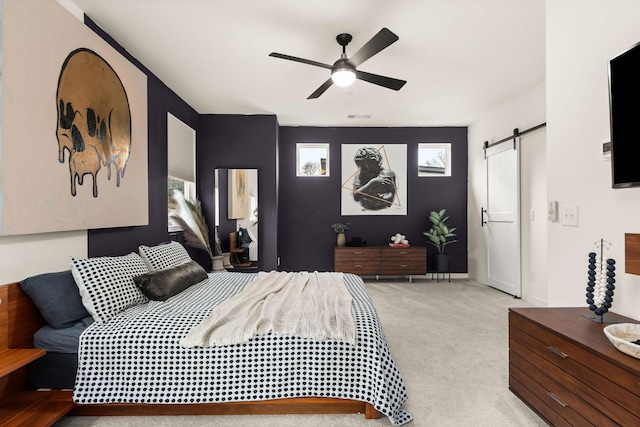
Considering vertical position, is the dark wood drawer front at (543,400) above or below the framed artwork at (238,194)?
below

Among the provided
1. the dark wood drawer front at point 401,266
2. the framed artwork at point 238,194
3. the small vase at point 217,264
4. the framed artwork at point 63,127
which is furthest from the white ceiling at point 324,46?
the dark wood drawer front at point 401,266

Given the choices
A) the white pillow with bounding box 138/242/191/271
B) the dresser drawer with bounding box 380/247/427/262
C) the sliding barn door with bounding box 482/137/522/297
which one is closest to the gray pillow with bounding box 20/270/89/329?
the white pillow with bounding box 138/242/191/271

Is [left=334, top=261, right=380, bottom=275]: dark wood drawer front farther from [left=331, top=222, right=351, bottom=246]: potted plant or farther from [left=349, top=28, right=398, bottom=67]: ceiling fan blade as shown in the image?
[left=349, top=28, right=398, bottom=67]: ceiling fan blade

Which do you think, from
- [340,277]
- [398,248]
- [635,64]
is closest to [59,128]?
[340,277]

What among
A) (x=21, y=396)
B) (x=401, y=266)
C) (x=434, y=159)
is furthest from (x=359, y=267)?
(x=21, y=396)

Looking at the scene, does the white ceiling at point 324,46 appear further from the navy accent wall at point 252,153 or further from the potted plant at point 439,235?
the potted plant at point 439,235

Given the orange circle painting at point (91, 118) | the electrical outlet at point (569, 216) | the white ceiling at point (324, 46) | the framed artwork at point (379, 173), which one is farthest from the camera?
the framed artwork at point (379, 173)

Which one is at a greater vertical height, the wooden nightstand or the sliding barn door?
the sliding barn door

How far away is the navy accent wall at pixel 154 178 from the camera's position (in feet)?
10.2

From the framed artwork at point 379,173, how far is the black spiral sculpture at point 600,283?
4352 millimetres

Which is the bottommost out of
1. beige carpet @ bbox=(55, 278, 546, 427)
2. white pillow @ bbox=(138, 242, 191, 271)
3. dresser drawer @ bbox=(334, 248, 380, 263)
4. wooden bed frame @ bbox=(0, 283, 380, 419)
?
beige carpet @ bbox=(55, 278, 546, 427)

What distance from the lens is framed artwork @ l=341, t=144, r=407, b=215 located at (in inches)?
243

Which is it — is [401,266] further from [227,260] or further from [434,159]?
[227,260]

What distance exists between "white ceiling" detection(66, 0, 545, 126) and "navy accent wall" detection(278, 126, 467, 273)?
1213 millimetres
